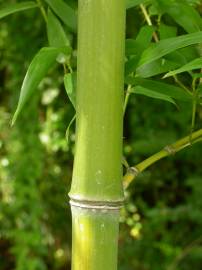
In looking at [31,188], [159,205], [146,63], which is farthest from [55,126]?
[146,63]

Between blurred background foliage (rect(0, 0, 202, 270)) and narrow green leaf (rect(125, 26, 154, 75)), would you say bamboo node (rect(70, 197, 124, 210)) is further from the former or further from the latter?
blurred background foliage (rect(0, 0, 202, 270))

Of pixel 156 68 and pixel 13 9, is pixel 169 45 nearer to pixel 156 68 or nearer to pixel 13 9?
pixel 156 68

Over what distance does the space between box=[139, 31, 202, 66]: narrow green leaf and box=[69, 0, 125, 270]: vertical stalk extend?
4 centimetres

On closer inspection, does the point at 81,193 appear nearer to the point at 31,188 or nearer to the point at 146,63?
the point at 146,63

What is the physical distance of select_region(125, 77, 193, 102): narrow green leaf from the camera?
548 millimetres

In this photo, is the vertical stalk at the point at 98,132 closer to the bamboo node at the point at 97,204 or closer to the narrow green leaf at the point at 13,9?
the bamboo node at the point at 97,204

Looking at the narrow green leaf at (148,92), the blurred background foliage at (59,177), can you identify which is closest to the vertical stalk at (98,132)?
the narrow green leaf at (148,92)

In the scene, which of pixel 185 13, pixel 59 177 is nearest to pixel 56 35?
pixel 185 13

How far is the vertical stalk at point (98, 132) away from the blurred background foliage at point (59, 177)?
2.39 feet

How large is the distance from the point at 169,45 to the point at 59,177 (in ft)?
3.81

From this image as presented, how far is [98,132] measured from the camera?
0.49 metres

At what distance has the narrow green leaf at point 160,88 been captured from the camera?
21.6 inches

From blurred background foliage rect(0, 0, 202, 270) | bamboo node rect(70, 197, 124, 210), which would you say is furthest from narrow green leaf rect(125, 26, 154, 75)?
blurred background foliage rect(0, 0, 202, 270)

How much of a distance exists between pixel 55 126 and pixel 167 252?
1.35 ft
